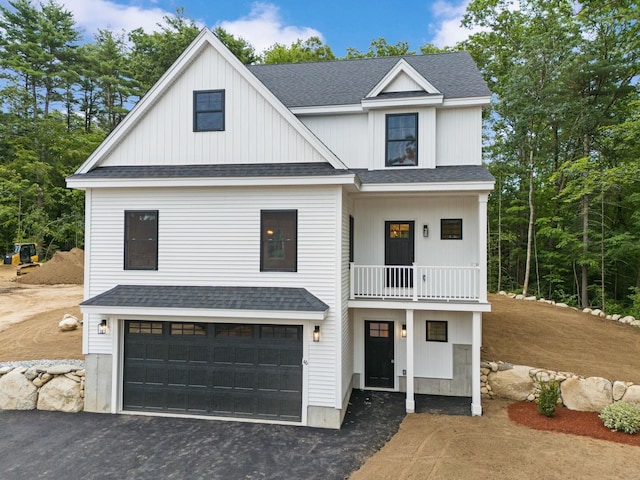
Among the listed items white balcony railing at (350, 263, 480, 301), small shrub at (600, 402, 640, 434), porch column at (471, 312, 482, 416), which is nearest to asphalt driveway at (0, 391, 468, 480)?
porch column at (471, 312, 482, 416)

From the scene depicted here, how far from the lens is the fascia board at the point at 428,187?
9055 mm

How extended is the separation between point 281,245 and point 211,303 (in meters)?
2.19

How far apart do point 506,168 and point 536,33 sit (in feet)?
26.7

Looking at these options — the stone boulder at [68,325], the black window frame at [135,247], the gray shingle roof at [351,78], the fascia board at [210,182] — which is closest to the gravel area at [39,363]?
the stone boulder at [68,325]

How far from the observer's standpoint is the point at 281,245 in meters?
9.12

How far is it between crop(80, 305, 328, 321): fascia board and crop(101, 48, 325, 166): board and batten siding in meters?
3.83

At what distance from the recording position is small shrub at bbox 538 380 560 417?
857 cm

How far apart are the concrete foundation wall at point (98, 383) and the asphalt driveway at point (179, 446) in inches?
11.2

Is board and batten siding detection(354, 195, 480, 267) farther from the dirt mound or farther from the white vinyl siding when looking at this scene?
the dirt mound

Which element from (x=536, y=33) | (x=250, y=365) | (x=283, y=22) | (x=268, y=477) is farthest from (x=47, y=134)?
(x=536, y=33)

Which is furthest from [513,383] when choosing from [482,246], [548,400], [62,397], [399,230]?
[62,397]

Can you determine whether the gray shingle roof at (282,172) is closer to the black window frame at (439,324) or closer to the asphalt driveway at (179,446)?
the black window frame at (439,324)

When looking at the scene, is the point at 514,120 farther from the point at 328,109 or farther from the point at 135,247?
the point at 135,247

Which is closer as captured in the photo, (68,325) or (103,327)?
(103,327)
